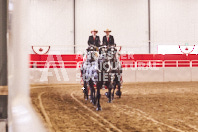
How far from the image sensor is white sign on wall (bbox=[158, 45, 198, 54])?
65.0 feet

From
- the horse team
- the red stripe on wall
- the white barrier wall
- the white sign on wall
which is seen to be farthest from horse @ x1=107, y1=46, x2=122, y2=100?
the white sign on wall

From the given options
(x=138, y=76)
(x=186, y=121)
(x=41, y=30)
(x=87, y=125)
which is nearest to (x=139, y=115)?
(x=186, y=121)

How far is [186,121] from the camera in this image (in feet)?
20.2

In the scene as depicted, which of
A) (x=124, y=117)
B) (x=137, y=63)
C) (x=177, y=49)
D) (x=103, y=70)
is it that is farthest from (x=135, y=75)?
(x=124, y=117)

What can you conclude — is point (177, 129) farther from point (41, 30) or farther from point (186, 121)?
point (41, 30)

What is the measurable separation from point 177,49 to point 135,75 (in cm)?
385

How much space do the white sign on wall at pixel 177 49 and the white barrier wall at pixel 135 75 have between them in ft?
6.25

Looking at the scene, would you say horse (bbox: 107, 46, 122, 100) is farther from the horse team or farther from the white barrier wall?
the white barrier wall

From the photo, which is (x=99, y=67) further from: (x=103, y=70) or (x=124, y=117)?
(x=124, y=117)

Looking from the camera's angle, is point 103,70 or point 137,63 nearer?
point 103,70

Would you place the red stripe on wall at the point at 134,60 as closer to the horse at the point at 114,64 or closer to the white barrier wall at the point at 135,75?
the white barrier wall at the point at 135,75

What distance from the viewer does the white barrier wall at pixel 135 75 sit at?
17.4 metres

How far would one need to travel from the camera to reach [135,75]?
58.3ft

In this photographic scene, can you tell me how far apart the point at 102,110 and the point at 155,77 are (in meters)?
10.6
